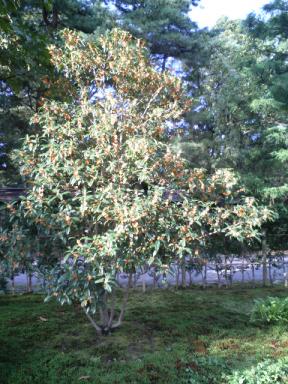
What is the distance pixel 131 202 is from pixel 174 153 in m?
0.89

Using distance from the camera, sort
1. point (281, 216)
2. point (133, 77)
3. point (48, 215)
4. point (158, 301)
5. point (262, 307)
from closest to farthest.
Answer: point (48, 215) → point (133, 77) → point (262, 307) → point (158, 301) → point (281, 216)

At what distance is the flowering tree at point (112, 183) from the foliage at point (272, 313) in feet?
5.15

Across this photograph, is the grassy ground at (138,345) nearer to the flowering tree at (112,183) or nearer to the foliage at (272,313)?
the foliage at (272,313)

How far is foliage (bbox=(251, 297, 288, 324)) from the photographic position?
Answer: 16.8 ft

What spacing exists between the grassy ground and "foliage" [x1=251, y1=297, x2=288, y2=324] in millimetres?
144

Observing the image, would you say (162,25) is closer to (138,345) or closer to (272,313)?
(272,313)

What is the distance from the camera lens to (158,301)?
6.38 meters

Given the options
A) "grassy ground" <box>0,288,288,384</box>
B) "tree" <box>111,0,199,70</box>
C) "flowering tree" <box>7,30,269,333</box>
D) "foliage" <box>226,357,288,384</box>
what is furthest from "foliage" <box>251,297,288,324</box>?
"tree" <box>111,0,199,70</box>

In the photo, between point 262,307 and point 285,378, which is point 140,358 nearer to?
point 285,378

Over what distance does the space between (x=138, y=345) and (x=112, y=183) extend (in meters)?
1.90

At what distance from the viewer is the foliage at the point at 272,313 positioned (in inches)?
201

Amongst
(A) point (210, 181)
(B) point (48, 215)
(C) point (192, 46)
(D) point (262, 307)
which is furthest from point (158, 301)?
(C) point (192, 46)

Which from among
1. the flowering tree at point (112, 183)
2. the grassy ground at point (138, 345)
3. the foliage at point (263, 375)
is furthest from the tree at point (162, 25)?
the foliage at point (263, 375)

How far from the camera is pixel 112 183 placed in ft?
13.2
